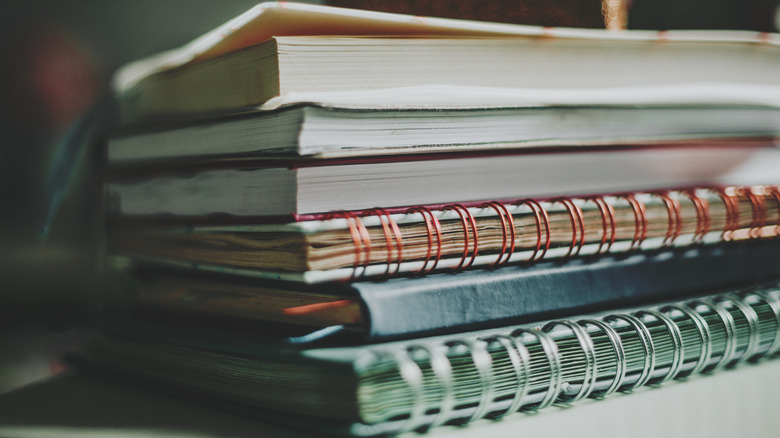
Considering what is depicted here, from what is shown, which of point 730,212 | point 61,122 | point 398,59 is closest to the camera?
point 398,59

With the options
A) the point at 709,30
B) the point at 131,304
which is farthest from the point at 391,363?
the point at 709,30

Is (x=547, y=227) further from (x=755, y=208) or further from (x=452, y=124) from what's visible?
(x=755, y=208)

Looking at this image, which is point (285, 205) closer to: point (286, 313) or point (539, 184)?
point (286, 313)

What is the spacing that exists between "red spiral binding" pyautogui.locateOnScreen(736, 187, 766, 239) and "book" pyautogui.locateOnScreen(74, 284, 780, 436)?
64mm

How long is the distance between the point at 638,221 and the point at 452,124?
17cm

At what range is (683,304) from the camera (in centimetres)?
52

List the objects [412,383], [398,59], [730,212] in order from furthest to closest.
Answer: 1. [730,212]
2. [398,59]
3. [412,383]

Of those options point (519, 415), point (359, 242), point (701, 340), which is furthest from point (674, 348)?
point (359, 242)

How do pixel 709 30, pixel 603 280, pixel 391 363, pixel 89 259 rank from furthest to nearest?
pixel 709 30
pixel 89 259
pixel 603 280
pixel 391 363

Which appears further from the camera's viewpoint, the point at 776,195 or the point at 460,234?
the point at 776,195

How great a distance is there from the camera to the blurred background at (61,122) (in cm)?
68

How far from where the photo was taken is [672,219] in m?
0.54

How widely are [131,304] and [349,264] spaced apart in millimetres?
303

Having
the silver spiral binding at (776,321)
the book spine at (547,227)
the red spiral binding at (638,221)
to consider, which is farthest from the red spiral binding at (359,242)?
the silver spiral binding at (776,321)
